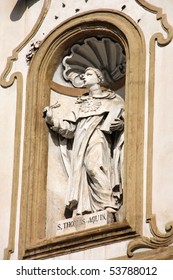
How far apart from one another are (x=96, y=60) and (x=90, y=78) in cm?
31

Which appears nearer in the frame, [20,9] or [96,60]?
[96,60]

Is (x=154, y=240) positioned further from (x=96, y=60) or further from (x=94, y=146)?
(x=96, y=60)

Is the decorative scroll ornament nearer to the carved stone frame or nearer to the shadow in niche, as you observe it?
the carved stone frame

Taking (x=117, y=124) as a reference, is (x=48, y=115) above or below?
above

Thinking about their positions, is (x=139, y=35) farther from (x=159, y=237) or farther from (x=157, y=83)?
(x=159, y=237)

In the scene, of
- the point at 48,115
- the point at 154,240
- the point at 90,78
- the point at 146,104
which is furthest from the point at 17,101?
the point at 154,240

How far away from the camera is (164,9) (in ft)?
66.5

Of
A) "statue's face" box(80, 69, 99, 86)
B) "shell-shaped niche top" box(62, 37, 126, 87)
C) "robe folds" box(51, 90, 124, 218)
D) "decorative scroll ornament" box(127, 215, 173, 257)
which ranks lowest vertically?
"decorative scroll ornament" box(127, 215, 173, 257)

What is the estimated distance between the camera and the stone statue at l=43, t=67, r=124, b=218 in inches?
787

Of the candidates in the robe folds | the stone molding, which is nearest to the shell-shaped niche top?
the robe folds

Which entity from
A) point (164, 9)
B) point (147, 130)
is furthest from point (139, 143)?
point (164, 9)

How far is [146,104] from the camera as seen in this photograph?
19922 millimetres

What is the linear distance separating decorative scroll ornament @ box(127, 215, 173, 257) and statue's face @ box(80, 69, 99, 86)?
186 cm
